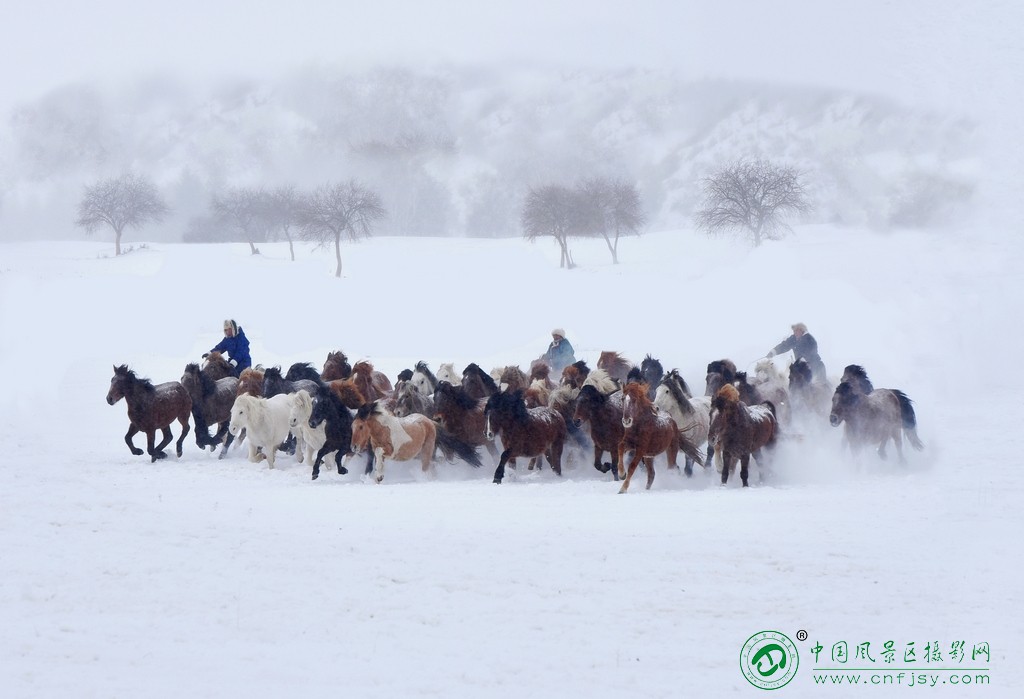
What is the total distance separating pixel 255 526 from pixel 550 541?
3.30 metres

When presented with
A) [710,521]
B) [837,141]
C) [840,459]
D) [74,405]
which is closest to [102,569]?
[710,521]

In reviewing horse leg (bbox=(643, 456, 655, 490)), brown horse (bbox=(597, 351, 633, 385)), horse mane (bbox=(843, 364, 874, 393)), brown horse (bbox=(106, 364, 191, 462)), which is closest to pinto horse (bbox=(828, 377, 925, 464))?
horse mane (bbox=(843, 364, 874, 393))

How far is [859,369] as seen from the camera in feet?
49.4

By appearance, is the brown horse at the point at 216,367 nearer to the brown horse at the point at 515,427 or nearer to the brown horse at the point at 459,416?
the brown horse at the point at 459,416

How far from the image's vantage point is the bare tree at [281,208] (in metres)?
77.9

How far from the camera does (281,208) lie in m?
A: 79.9

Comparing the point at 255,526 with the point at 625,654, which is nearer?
the point at 625,654

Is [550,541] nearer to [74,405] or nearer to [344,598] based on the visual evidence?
[344,598]

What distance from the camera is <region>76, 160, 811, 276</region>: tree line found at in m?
63.3

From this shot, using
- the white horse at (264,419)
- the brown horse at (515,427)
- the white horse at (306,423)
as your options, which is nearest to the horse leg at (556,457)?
the brown horse at (515,427)

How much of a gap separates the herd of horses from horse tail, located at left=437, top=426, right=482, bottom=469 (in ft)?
0.05

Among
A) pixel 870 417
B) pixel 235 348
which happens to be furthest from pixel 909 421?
pixel 235 348

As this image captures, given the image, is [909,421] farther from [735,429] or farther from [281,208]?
[281,208]

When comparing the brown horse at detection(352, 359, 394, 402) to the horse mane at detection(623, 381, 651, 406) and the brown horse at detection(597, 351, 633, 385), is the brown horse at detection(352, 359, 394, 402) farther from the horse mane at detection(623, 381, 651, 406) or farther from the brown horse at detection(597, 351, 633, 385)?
the horse mane at detection(623, 381, 651, 406)
